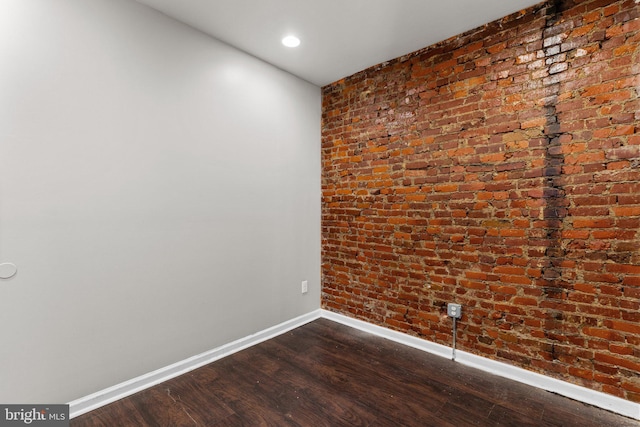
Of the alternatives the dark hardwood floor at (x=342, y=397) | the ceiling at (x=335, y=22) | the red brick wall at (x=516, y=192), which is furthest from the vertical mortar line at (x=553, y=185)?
the dark hardwood floor at (x=342, y=397)

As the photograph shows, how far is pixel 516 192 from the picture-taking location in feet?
6.82

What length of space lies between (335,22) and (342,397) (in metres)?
2.65

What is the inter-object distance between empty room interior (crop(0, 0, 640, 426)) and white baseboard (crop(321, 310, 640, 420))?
0.04 ft

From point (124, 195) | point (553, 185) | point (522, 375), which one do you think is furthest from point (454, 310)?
point (124, 195)

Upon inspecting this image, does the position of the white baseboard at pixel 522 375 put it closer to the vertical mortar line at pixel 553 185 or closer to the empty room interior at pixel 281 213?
the empty room interior at pixel 281 213

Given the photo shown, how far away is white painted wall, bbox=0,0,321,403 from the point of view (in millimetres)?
1588

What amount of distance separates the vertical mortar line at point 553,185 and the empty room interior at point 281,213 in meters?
0.01

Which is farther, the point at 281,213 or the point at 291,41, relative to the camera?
the point at 281,213

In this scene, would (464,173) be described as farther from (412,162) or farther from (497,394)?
(497,394)

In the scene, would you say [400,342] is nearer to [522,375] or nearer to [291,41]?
[522,375]

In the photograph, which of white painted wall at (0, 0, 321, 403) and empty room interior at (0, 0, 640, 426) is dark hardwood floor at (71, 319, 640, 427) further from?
white painted wall at (0, 0, 321, 403)

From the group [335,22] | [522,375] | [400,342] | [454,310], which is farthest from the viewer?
[400,342]

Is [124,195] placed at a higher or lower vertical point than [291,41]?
lower

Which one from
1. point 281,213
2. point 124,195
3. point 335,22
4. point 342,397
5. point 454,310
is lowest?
point 342,397
